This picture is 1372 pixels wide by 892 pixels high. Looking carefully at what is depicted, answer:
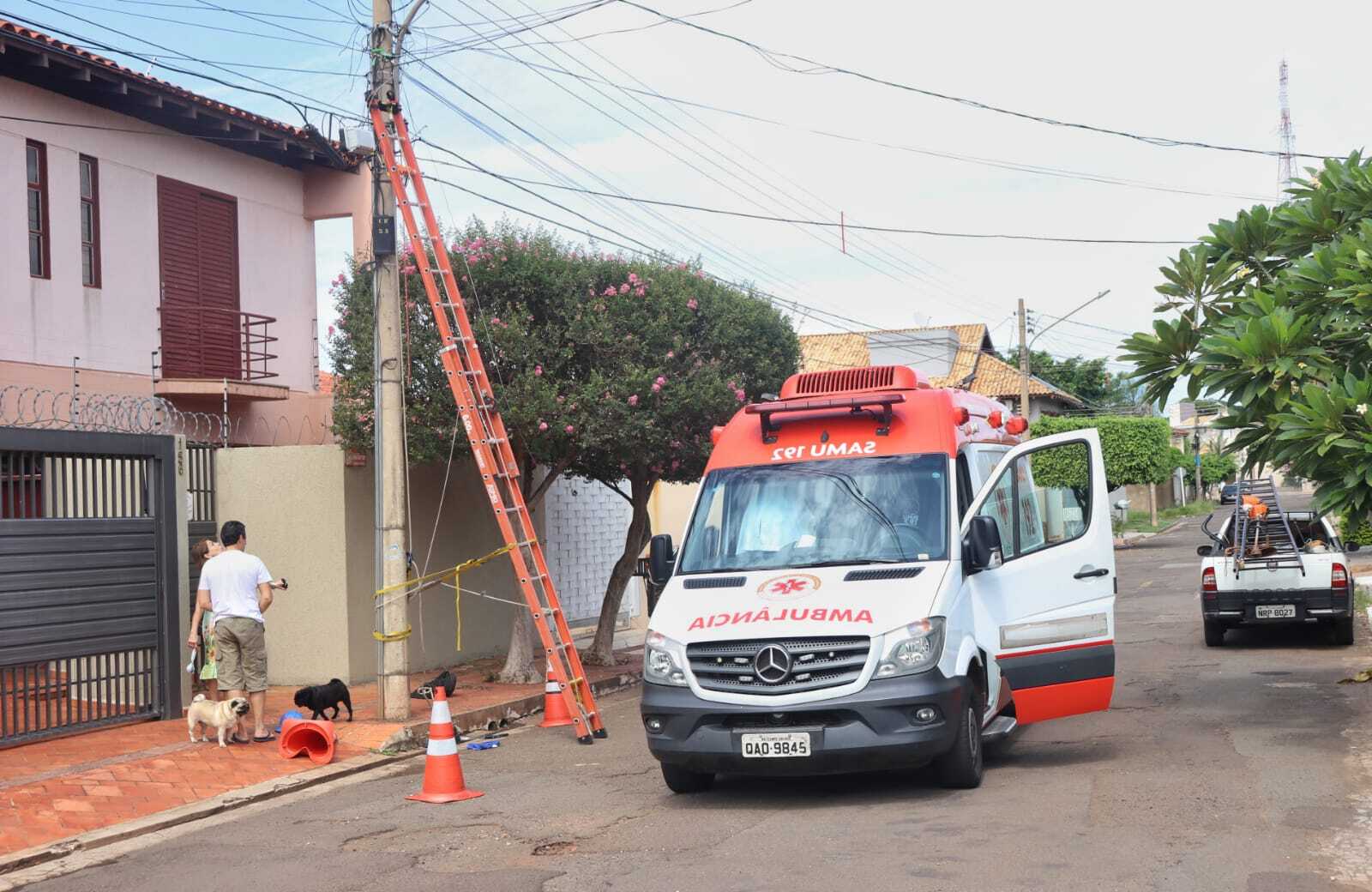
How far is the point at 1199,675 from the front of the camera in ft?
44.5

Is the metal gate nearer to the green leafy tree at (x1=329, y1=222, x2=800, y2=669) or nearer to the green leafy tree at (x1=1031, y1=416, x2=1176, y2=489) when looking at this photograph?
the green leafy tree at (x1=329, y1=222, x2=800, y2=669)

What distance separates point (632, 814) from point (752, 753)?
2.88 ft

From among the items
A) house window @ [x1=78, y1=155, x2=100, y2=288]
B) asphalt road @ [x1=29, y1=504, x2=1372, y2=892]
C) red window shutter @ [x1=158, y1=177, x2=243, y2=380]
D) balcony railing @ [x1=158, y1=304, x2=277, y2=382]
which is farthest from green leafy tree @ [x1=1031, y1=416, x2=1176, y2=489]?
asphalt road @ [x1=29, y1=504, x2=1372, y2=892]

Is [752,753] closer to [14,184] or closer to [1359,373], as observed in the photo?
[1359,373]

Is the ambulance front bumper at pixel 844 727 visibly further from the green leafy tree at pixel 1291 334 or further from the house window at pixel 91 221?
the house window at pixel 91 221

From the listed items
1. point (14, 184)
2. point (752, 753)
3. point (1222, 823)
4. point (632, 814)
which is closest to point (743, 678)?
point (752, 753)

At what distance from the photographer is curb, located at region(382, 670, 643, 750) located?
36.9ft

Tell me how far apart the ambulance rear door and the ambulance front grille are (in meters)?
1.12

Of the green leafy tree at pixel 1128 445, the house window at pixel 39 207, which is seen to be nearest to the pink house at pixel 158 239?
the house window at pixel 39 207

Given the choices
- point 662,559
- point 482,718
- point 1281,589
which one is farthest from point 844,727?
point 1281,589

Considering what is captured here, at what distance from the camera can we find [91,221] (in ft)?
54.3

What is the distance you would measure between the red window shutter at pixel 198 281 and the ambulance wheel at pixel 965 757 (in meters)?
13.0

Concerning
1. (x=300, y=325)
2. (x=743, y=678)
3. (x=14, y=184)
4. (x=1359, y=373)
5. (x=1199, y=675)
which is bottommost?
(x=1199, y=675)

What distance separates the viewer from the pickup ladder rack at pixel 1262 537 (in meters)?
15.4
